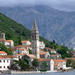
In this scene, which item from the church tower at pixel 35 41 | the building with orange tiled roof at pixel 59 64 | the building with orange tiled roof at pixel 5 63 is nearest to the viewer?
the building with orange tiled roof at pixel 5 63

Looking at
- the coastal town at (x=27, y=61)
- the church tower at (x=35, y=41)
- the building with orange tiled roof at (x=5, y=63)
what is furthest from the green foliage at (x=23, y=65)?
the church tower at (x=35, y=41)

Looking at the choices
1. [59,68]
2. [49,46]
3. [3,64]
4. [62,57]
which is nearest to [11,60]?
[3,64]

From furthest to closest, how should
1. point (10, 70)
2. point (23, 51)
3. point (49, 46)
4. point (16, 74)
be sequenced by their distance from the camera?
point (49, 46) < point (23, 51) < point (10, 70) < point (16, 74)

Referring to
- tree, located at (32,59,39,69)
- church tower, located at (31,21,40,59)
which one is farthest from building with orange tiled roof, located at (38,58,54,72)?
church tower, located at (31,21,40,59)

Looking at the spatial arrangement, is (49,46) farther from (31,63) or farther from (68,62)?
(31,63)

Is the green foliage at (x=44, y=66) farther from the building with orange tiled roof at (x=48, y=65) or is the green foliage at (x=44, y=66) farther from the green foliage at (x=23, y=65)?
the green foliage at (x=23, y=65)

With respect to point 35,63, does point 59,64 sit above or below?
below

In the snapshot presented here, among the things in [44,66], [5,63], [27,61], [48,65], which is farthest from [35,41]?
[5,63]

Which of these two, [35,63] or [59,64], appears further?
[59,64]

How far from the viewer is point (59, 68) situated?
15425cm

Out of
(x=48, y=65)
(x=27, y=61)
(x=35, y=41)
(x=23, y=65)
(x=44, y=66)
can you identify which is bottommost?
(x=44, y=66)

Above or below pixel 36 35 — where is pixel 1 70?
below

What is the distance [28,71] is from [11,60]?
432 inches

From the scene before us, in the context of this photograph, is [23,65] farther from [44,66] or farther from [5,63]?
[44,66]
